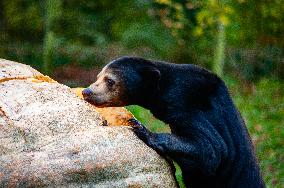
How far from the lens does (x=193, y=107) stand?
4.32 metres

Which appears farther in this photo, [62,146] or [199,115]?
[199,115]

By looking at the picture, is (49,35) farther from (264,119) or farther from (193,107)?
(193,107)

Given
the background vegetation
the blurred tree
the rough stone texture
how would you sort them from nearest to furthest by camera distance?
the rough stone texture
the background vegetation
the blurred tree

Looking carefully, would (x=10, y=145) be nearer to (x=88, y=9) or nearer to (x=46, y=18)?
(x=46, y=18)

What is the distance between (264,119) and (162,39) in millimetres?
5918

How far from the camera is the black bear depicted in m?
4.23

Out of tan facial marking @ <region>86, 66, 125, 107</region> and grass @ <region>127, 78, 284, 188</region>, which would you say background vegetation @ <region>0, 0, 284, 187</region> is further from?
tan facial marking @ <region>86, 66, 125, 107</region>

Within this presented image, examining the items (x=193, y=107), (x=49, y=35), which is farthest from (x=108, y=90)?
(x=49, y=35)

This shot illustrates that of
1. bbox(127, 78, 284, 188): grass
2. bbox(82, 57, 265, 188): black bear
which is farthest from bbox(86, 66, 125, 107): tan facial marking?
bbox(127, 78, 284, 188): grass

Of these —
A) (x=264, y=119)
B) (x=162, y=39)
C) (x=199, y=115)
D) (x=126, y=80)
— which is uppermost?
(x=126, y=80)

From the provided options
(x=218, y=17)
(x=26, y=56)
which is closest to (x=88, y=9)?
(x=26, y=56)

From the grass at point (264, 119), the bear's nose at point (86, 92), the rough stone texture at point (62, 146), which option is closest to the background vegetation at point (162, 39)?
the grass at point (264, 119)

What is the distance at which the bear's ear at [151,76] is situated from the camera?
435 cm

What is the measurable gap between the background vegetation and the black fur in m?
5.39
